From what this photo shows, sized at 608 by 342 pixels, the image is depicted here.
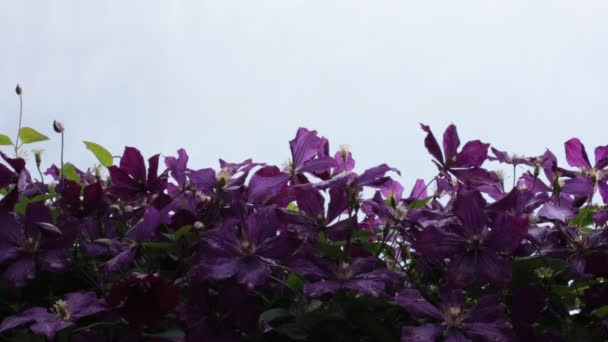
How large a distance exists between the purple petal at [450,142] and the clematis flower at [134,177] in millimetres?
550

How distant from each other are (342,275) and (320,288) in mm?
64

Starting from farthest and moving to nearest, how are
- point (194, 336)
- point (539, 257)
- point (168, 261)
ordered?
point (168, 261) < point (539, 257) < point (194, 336)

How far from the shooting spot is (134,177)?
4.92ft

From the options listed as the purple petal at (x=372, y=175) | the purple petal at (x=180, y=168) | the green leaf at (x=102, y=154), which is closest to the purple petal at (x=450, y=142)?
the purple petal at (x=372, y=175)

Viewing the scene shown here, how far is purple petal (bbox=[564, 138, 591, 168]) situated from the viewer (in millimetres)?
1544

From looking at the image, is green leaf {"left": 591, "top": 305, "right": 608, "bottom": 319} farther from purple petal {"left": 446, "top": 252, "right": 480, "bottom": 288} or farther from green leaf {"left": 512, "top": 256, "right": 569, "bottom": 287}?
purple petal {"left": 446, "top": 252, "right": 480, "bottom": 288}

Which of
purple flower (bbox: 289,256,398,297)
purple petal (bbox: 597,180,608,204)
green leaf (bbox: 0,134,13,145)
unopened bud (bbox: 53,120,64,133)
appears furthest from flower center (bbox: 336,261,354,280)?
→ green leaf (bbox: 0,134,13,145)

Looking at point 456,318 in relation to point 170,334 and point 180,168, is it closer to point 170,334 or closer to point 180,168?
point 170,334

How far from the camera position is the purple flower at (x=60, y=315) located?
3.91ft

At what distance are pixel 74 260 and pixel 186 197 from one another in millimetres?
231

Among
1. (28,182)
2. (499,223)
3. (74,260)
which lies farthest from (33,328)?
(499,223)

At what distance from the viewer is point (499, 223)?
3.97 ft

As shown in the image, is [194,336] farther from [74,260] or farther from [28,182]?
[28,182]

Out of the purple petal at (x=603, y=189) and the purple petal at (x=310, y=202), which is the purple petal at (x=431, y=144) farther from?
the purple petal at (x=603, y=189)
